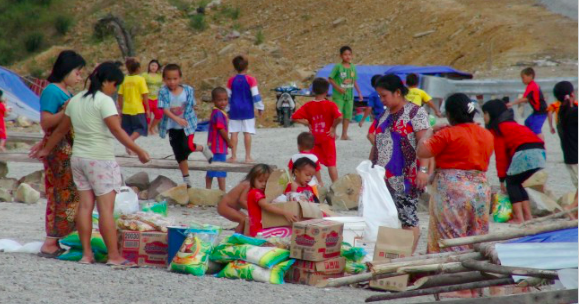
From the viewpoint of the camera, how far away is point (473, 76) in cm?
2441

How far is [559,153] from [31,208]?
898 cm

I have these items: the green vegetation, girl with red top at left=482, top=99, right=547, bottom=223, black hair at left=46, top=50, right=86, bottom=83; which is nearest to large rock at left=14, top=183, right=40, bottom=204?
black hair at left=46, top=50, right=86, bottom=83

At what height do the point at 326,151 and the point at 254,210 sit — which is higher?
the point at 326,151

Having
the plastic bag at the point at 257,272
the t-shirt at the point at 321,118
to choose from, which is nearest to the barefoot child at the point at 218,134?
the t-shirt at the point at 321,118

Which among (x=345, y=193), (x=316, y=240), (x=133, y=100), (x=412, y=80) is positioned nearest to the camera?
(x=316, y=240)

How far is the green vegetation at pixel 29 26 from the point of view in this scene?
4362 cm

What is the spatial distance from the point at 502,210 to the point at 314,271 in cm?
392


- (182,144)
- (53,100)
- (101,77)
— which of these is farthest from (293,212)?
(182,144)

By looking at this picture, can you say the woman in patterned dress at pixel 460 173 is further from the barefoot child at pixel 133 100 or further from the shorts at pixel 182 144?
the barefoot child at pixel 133 100

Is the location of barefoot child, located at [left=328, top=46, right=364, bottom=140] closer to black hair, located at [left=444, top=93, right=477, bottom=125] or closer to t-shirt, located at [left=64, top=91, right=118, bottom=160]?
t-shirt, located at [left=64, top=91, right=118, bottom=160]

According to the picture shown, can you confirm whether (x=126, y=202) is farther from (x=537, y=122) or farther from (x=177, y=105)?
(x=537, y=122)

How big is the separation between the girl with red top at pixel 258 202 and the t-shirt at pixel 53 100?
1.63m

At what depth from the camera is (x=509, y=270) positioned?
4.70 m

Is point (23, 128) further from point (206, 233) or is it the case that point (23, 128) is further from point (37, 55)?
point (37, 55)
